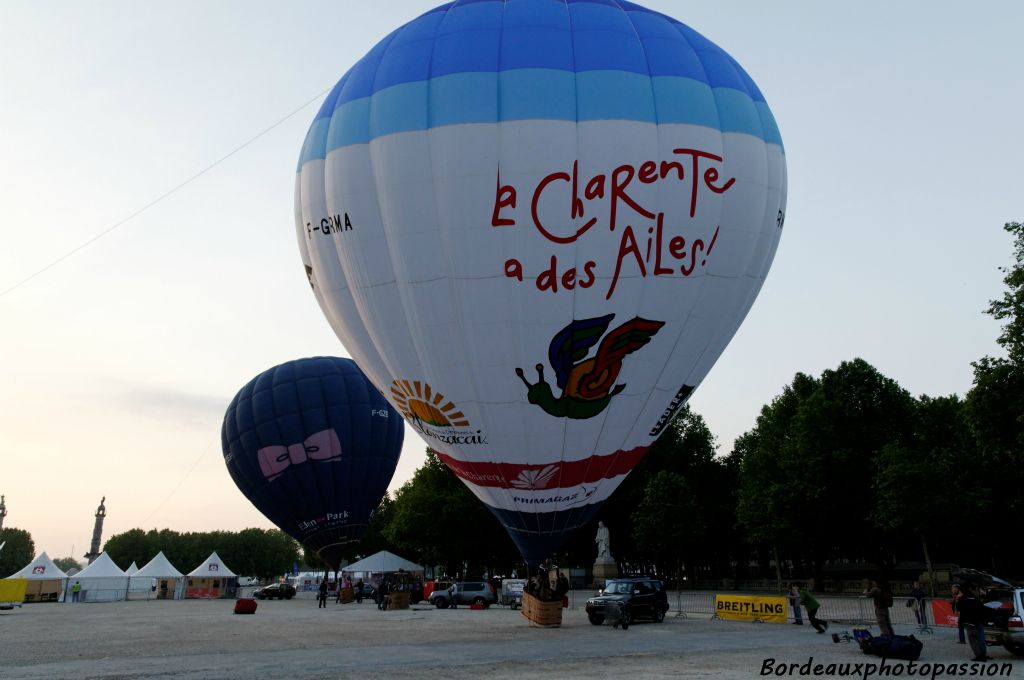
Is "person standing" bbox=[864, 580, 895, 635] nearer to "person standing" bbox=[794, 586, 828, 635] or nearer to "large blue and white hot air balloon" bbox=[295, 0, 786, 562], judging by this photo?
"person standing" bbox=[794, 586, 828, 635]

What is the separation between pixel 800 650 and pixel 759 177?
11.0 metres

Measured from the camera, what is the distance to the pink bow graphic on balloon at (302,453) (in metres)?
38.0

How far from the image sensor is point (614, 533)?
64188 mm

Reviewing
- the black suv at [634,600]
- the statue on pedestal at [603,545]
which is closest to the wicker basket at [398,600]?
the statue on pedestal at [603,545]

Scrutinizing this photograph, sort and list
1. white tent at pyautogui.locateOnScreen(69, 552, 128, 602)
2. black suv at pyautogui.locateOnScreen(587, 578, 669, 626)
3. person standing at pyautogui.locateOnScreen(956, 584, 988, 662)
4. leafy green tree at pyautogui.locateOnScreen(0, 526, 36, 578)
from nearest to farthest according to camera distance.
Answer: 1. person standing at pyautogui.locateOnScreen(956, 584, 988, 662)
2. black suv at pyautogui.locateOnScreen(587, 578, 669, 626)
3. white tent at pyautogui.locateOnScreen(69, 552, 128, 602)
4. leafy green tree at pyautogui.locateOnScreen(0, 526, 36, 578)

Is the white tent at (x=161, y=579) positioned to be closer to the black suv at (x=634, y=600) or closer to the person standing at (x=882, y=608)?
the black suv at (x=634, y=600)

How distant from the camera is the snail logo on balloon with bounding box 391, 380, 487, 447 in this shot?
19.1 m

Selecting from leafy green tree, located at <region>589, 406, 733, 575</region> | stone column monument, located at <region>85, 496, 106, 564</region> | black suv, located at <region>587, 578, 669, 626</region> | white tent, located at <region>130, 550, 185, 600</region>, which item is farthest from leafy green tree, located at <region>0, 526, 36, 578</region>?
black suv, located at <region>587, 578, 669, 626</region>

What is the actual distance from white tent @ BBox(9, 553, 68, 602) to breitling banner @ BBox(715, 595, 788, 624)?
163 ft

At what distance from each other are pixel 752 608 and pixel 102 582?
52.9 m

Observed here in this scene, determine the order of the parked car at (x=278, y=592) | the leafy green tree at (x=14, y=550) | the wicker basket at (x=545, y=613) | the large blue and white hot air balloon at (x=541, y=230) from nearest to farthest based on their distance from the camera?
the large blue and white hot air balloon at (x=541, y=230)
the wicker basket at (x=545, y=613)
the parked car at (x=278, y=592)
the leafy green tree at (x=14, y=550)

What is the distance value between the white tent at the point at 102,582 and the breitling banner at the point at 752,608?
50.3m

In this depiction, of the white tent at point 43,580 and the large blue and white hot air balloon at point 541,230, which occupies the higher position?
the large blue and white hot air balloon at point 541,230

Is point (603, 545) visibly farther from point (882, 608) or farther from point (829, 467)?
point (882, 608)
